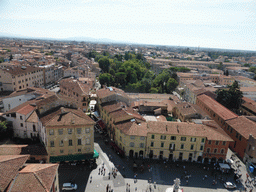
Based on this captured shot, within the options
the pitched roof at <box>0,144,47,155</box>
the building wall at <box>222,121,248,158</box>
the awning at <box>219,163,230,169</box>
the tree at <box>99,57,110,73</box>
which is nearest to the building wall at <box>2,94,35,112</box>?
the pitched roof at <box>0,144,47,155</box>

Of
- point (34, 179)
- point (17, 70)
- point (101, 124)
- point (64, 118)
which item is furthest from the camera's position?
point (17, 70)

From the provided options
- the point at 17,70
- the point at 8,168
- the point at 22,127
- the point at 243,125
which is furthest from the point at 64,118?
the point at 17,70

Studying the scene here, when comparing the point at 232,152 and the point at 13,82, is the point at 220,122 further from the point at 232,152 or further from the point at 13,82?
the point at 13,82

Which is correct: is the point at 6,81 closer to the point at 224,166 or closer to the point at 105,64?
the point at 105,64

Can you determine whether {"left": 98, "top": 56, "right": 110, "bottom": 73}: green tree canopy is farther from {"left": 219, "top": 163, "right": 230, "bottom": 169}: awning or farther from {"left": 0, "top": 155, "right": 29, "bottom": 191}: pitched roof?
{"left": 0, "top": 155, "right": 29, "bottom": 191}: pitched roof

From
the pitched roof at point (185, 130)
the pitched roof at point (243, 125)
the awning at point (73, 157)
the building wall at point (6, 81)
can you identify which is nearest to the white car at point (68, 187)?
the awning at point (73, 157)

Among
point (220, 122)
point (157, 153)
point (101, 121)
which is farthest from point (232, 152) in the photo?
point (101, 121)

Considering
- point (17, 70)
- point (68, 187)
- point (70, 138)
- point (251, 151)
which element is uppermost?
point (17, 70)
